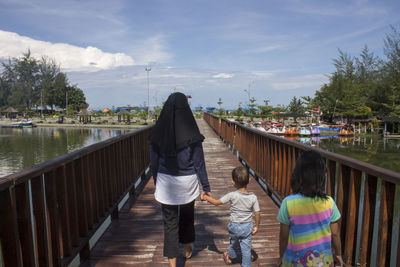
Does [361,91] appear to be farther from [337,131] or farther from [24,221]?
[24,221]

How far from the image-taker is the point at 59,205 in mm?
2533

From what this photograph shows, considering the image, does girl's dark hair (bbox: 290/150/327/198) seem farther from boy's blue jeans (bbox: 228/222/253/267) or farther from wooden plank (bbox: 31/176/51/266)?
wooden plank (bbox: 31/176/51/266)

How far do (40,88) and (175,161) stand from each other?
106256 millimetres

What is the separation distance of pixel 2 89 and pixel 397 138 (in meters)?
112

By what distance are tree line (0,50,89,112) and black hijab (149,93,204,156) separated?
96.7 m

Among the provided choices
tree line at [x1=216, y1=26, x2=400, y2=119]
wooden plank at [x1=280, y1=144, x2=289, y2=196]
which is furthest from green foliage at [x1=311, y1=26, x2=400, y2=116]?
wooden plank at [x1=280, y1=144, x2=289, y2=196]

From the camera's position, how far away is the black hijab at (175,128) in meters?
2.64

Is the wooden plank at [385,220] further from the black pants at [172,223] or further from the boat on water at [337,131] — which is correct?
the boat on water at [337,131]

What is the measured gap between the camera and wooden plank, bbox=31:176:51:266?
2.13m

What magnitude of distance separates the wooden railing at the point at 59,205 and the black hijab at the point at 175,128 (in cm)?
83

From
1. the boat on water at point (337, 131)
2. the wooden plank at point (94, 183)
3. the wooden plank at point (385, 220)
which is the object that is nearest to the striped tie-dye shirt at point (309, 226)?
the wooden plank at point (385, 220)

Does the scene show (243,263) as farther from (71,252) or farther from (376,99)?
(376,99)

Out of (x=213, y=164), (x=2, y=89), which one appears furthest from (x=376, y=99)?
(x=2, y=89)

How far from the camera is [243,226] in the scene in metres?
2.88
